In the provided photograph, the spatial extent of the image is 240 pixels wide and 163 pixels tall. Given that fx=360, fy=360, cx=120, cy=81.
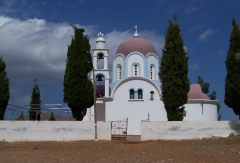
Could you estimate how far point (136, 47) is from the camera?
35031mm

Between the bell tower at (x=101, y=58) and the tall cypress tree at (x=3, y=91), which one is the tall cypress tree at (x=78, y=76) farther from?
the bell tower at (x=101, y=58)

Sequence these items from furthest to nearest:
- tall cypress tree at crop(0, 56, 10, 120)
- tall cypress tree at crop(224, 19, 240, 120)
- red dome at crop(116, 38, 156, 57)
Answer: red dome at crop(116, 38, 156, 57), tall cypress tree at crop(224, 19, 240, 120), tall cypress tree at crop(0, 56, 10, 120)

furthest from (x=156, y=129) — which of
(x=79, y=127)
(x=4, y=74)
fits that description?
(x=4, y=74)

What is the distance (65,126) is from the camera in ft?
72.9

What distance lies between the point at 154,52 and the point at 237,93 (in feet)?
40.2

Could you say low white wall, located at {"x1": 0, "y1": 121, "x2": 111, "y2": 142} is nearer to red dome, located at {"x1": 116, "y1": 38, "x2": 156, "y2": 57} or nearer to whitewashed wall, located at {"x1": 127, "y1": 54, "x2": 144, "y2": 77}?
whitewashed wall, located at {"x1": 127, "y1": 54, "x2": 144, "y2": 77}

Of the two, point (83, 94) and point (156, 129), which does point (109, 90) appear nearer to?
point (83, 94)

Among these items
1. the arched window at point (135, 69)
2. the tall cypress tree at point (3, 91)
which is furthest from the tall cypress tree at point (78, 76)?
the arched window at point (135, 69)

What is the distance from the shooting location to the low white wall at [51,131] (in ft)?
70.8

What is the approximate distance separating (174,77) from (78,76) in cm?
671

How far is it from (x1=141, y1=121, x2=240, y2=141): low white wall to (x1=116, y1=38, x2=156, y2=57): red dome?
44.2ft

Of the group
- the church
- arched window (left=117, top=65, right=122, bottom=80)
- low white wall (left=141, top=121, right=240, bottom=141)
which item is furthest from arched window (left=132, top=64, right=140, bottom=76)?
low white wall (left=141, top=121, right=240, bottom=141)

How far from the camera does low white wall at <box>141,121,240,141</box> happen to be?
2209 cm

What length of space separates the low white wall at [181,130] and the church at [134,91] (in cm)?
907
